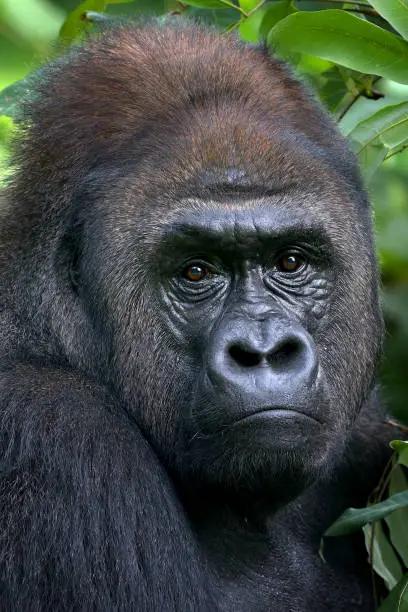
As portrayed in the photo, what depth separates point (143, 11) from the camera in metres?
6.20

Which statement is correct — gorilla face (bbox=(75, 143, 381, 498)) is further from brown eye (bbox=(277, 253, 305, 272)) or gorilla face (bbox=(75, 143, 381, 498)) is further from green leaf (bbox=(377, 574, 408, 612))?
green leaf (bbox=(377, 574, 408, 612))

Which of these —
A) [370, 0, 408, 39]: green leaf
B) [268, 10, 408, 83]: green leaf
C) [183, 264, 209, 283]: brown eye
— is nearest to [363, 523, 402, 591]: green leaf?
[183, 264, 209, 283]: brown eye

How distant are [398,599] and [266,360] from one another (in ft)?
4.11

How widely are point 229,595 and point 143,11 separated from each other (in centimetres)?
304

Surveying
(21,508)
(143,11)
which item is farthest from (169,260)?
(143,11)

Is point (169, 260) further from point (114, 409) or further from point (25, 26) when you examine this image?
point (25, 26)

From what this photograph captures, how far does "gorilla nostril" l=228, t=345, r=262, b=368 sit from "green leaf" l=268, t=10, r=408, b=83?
4.94ft

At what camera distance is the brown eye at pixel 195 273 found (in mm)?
4832

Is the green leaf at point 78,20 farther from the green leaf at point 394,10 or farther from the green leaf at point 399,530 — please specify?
the green leaf at point 399,530

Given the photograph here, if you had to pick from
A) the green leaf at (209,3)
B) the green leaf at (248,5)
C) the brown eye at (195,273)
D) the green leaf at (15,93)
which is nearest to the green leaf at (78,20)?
the green leaf at (15,93)

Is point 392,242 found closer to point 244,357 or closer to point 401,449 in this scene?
point 401,449

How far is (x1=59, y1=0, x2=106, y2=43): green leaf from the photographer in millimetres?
6094

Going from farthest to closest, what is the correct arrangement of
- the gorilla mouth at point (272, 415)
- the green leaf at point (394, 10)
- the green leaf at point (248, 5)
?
the green leaf at point (248, 5) → the green leaf at point (394, 10) → the gorilla mouth at point (272, 415)

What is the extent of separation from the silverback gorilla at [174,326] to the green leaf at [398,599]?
0.49 metres
